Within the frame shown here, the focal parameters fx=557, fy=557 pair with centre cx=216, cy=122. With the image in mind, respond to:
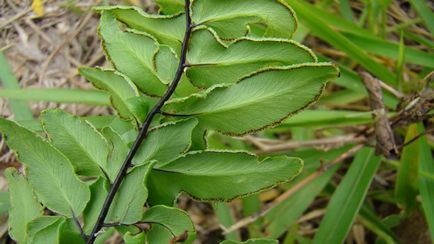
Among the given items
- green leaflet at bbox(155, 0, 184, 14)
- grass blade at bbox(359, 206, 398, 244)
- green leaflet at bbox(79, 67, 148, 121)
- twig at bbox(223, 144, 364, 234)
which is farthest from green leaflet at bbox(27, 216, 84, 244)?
grass blade at bbox(359, 206, 398, 244)

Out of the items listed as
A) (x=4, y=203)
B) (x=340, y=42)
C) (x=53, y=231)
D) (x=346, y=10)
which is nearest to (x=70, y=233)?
(x=53, y=231)

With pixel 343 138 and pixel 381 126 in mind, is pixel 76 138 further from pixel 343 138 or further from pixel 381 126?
pixel 343 138

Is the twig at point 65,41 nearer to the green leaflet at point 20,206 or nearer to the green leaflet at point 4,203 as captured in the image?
the green leaflet at point 4,203

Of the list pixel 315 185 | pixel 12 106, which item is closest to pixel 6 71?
pixel 12 106

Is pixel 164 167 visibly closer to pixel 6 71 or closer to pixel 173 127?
pixel 173 127

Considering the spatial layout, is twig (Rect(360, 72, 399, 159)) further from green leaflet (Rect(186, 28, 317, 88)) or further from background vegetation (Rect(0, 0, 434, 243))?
green leaflet (Rect(186, 28, 317, 88))

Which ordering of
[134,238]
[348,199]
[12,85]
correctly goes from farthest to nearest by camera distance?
[12,85] → [348,199] → [134,238]

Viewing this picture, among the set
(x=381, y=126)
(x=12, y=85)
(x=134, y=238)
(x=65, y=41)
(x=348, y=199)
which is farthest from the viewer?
(x=65, y=41)
